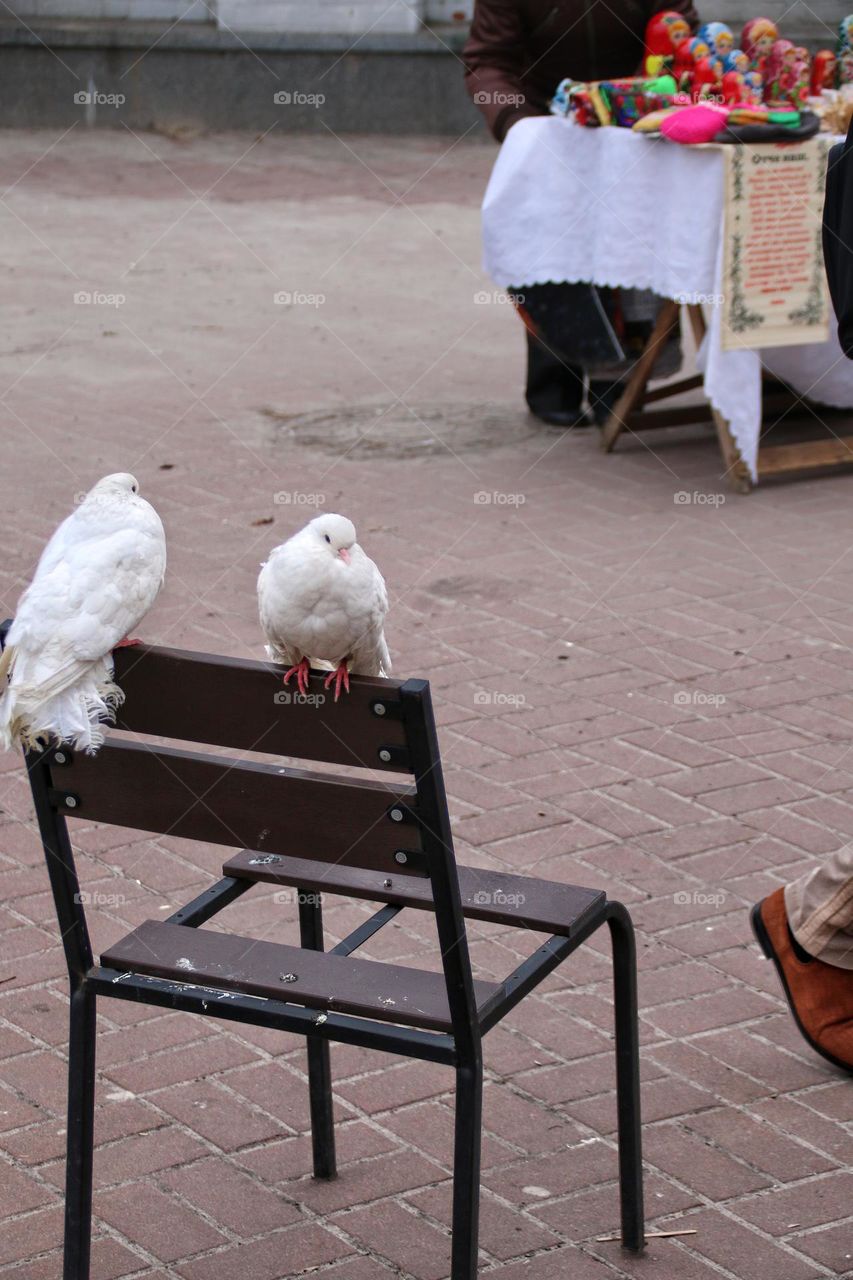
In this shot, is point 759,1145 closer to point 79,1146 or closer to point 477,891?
point 477,891

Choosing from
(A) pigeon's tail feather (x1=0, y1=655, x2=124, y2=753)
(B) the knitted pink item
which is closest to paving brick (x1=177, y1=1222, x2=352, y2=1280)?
(A) pigeon's tail feather (x1=0, y1=655, x2=124, y2=753)

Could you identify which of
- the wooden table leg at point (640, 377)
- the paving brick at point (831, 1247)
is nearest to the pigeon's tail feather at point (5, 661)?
the paving brick at point (831, 1247)

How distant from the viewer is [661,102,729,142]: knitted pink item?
6387 millimetres

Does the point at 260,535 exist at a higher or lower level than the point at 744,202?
lower

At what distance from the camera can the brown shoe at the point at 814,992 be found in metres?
3.19

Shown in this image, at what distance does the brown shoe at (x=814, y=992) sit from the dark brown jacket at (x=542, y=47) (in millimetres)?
4917

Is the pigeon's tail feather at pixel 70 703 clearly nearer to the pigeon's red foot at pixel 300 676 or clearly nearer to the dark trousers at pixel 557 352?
the pigeon's red foot at pixel 300 676

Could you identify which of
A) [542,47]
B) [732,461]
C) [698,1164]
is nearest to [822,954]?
[698,1164]

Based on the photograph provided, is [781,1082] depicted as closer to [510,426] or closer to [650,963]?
[650,963]

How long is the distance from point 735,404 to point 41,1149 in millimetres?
4614

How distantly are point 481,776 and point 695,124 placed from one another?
3.21 meters

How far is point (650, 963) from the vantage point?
3557mm

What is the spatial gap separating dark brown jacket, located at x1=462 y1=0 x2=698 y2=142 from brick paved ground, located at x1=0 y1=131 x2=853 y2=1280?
148 cm

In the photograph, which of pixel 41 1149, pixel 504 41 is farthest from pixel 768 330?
pixel 41 1149
